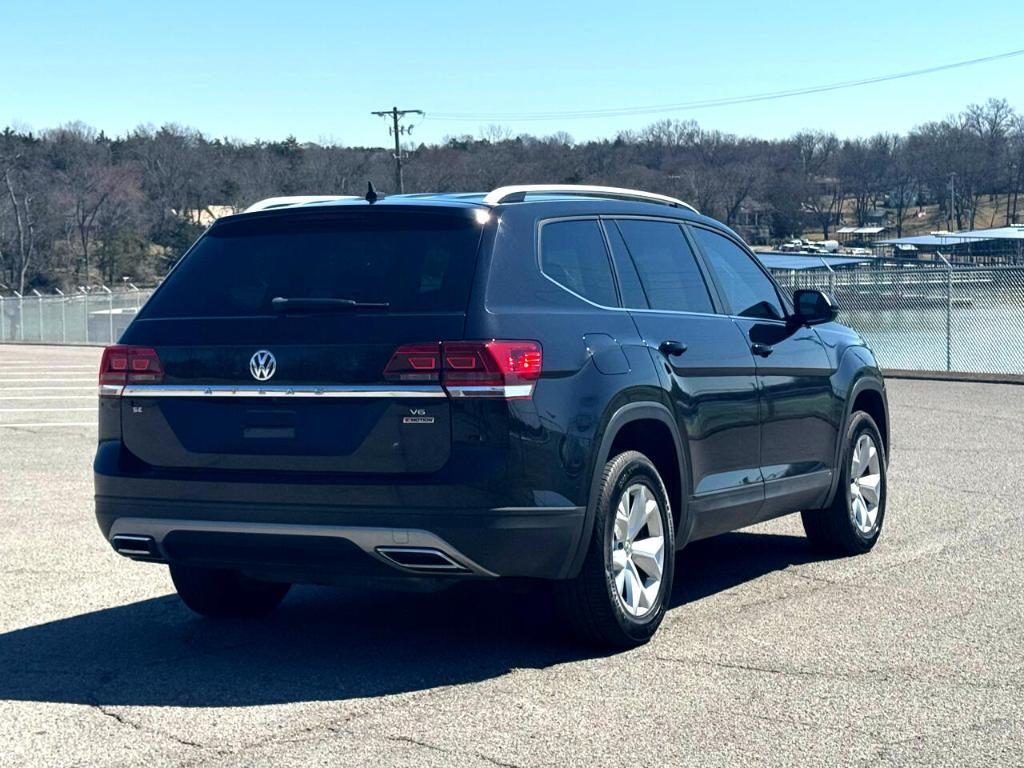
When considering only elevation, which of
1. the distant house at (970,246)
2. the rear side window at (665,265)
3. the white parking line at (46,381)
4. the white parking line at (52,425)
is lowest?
the white parking line at (46,381)

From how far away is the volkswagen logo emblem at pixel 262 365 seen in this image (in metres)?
5.80

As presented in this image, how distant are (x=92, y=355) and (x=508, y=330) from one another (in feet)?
118

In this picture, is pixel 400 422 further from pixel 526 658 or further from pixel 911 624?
pixel 911 624

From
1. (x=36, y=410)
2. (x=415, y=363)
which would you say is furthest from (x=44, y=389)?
(x=415, y=363)

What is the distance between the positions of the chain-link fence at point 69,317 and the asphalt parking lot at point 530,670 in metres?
41.6

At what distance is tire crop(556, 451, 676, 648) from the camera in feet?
19.7

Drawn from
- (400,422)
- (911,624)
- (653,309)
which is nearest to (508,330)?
(400,422)

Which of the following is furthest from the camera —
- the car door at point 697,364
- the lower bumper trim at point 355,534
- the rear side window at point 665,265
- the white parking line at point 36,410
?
the white parking line at point 36,410

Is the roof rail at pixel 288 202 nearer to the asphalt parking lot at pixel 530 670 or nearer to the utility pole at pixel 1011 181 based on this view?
the asphalt parking lot at pixel 530 670

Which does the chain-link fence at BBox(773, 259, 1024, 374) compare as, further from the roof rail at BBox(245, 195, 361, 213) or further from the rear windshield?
the rear windshield

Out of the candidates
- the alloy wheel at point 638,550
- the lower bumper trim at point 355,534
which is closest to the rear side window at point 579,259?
the alloy wheel at point 638,550

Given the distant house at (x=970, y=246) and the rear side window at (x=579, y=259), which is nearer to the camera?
the rear side window at (x=579, y=259)

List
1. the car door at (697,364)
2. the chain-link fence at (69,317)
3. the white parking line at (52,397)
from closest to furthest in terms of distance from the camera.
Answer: the car door at (697,364), the white parking line at (52,397), the chain-link fence at (69,317)

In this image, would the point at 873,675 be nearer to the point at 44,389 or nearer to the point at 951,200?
the point at 44,389
